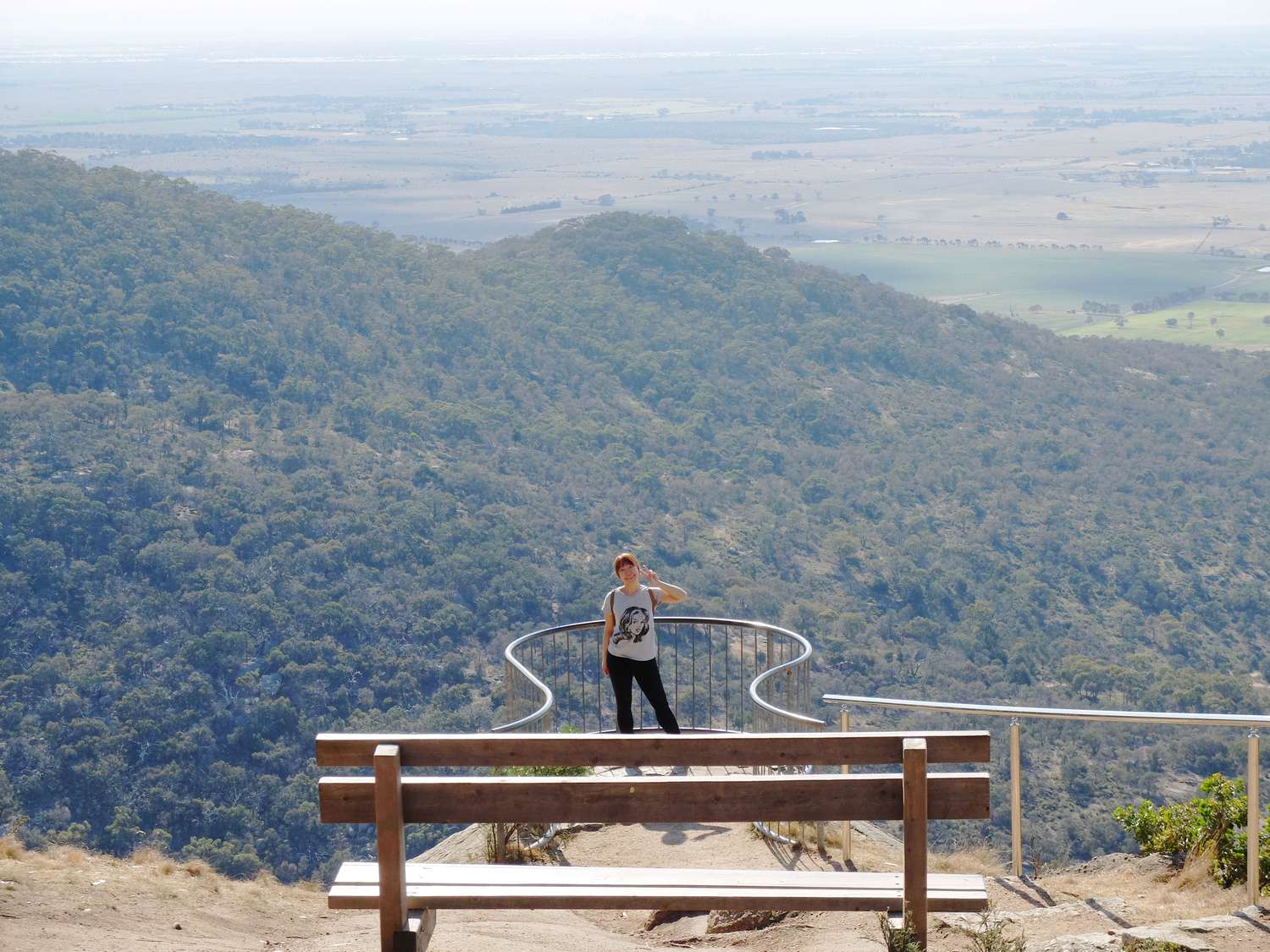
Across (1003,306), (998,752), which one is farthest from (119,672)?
(1003,306)

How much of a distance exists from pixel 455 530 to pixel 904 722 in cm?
1785

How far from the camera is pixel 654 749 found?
14.3ft

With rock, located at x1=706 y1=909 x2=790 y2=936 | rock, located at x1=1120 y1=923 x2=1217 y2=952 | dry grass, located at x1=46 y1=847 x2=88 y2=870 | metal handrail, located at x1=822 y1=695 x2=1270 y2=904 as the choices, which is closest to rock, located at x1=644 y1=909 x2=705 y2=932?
rock, located at x1=706 y1=909 x2=790 y2=936

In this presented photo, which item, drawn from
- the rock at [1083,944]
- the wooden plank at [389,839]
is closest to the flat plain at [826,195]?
the rock at [1083,944]

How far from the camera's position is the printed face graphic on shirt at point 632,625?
25.6 ft

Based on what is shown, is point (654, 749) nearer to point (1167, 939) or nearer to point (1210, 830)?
point (1167, 939)

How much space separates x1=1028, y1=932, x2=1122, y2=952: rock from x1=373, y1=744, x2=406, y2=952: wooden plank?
7.47 ft

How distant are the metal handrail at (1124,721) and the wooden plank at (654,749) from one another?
1835mm

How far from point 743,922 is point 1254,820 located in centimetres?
209

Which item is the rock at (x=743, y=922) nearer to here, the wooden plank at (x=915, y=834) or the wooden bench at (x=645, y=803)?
the wooden bench at (x=645, y=803)

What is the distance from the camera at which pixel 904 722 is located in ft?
105

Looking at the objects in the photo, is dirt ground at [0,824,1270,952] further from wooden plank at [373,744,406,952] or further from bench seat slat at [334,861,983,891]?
wooden plank at [373,744,406,952]

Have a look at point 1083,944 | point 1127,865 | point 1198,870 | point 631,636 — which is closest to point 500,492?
point 631,636

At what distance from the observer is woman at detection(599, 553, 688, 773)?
7.79 m
